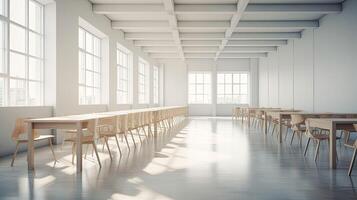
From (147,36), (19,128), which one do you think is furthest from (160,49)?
(19,128)

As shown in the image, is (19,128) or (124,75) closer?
(19,128)

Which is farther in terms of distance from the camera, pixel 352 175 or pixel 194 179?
pixel 352 175

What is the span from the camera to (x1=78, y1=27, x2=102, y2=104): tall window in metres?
9.56

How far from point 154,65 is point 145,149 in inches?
523

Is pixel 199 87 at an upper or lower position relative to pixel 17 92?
upper

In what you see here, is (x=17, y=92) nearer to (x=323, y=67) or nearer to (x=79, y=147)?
(x=79, y=147)

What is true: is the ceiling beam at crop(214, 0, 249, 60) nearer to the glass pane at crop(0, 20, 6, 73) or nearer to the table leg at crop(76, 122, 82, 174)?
the glass pane at crop(0, 20, 6, 73)

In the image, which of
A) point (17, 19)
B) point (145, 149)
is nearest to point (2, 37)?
point (17, 19)

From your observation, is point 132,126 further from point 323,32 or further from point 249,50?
point 249,50

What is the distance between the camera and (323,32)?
1036cm

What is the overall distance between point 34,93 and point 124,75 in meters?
6.73

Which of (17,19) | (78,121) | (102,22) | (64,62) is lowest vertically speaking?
(78,121)

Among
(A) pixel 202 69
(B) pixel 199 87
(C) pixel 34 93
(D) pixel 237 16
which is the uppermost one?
(D) pixel 237 16

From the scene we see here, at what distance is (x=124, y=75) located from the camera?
1383cm
